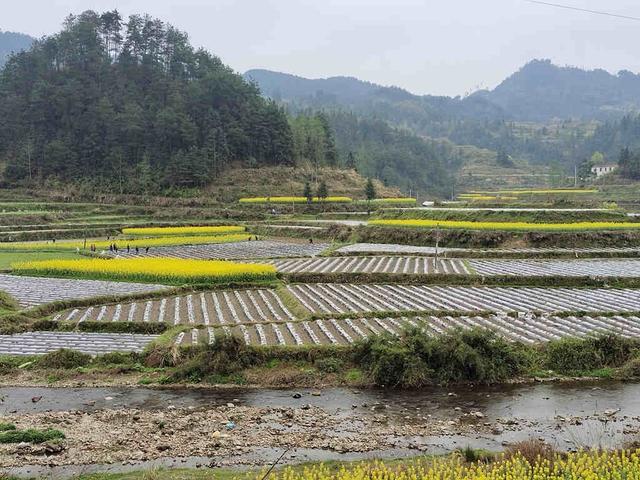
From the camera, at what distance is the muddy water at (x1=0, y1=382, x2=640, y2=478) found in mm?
9320

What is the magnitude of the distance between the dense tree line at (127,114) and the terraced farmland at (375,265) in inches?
1473

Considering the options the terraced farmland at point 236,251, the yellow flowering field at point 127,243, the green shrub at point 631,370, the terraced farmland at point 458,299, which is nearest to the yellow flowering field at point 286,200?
the yellow flowering field at point 127,243

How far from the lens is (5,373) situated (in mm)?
13062

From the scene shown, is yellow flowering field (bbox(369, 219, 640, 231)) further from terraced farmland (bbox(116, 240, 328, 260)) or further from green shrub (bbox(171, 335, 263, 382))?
green shrub (bbox(171, 335, 263, 382))

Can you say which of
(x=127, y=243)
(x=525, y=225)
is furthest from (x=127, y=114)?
(x=525, y=225)

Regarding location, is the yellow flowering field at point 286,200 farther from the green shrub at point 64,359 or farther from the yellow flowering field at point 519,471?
the yellow flowering field at point 519,471

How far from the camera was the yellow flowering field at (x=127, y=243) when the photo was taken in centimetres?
3481

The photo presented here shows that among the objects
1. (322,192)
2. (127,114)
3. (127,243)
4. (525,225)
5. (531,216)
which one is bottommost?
(127,243)

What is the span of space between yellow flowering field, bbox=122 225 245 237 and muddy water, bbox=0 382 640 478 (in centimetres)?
3259

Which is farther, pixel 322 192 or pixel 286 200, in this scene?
pixel 286 200

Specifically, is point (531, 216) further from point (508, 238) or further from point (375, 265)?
point (375, 265)

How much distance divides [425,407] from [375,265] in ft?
55.2

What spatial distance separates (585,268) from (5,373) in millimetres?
23700

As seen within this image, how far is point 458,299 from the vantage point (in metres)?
20.0
